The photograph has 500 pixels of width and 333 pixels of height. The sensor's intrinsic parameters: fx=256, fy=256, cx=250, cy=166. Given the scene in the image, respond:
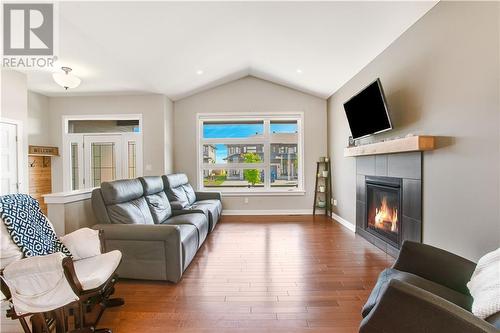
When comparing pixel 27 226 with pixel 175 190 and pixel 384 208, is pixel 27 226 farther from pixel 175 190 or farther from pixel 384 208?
pixel 384 208

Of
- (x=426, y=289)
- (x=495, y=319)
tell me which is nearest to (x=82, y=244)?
(x=426, y=289)

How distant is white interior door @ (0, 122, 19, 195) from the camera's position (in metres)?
3.59

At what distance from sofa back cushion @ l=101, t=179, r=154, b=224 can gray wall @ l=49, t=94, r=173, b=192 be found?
2.15m

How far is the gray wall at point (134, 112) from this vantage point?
532 centimetres

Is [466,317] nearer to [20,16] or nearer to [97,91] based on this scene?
[20,16]

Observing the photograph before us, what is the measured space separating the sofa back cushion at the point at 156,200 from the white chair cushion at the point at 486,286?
10.3 ft

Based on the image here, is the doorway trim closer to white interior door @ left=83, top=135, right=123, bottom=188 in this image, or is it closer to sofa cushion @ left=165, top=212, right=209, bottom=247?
white interior door @ left=83, top=135, right=123, bottom=188

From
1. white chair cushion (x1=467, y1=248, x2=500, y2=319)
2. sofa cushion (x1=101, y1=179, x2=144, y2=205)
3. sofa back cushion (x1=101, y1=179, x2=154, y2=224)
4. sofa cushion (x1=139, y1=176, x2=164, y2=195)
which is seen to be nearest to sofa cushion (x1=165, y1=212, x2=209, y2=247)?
sofa back cushion (x1=101, y1=179, x2=154, y2=224)

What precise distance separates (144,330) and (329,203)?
15.3ft

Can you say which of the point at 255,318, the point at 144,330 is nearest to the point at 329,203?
the point at 255,318

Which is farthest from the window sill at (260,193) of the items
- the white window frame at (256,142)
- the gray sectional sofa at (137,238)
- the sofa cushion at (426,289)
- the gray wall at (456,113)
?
the sofa cushion at (426,289)

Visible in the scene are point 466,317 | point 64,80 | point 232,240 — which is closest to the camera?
point 466,317

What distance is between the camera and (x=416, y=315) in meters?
1.16

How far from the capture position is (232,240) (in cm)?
397
